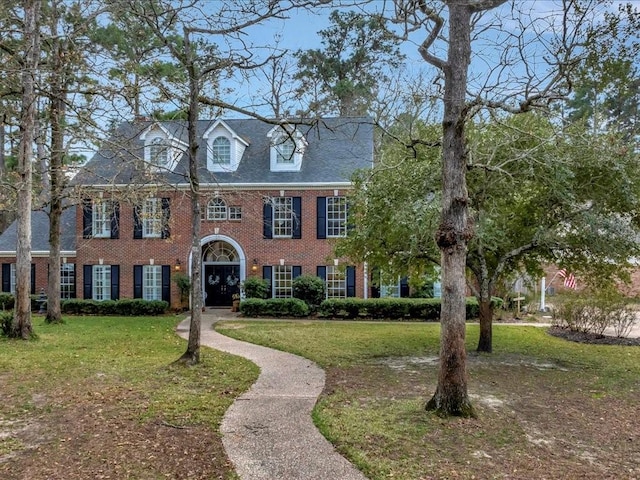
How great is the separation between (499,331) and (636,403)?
7.73 metres

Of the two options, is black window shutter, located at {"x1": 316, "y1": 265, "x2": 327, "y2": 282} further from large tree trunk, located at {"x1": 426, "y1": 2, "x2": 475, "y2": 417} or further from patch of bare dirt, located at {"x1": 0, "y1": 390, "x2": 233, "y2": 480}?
patch of bare dirt, located at {"x1": 0, "y1": 390, "x2": 233, "y2": 480}

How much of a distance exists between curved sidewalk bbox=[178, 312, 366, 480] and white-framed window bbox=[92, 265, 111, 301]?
13.7 metres

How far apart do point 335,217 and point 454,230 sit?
523 inches

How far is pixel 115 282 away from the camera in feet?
67.7

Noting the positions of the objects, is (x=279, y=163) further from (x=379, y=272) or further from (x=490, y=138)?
(x=490, y=138)

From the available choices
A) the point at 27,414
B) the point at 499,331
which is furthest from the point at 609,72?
the point at 499,331

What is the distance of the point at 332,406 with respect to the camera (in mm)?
6660

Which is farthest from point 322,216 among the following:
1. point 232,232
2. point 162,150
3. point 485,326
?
point 162,150

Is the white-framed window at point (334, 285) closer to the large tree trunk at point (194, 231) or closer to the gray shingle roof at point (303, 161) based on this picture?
the gray shingle roof at point (303, 161)

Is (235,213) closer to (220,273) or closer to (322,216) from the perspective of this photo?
(220,273)

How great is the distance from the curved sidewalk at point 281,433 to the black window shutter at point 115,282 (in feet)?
43.7

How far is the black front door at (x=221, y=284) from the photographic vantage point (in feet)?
69.1

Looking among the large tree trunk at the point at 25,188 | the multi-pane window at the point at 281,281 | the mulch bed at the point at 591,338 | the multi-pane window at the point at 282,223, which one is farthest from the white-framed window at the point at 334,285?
the large tree trunk at the point at 25,188

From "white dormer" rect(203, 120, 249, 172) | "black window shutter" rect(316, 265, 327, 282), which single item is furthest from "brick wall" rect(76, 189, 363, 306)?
"white dormer" rect(203, 120, 249, 172)
